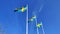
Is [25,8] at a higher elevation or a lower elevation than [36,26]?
lower

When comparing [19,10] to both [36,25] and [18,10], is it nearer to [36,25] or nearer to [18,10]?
[18,10]

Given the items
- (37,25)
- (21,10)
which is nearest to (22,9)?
(21,10)

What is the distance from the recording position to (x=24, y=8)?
79.4ft

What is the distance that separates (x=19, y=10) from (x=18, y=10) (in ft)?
0.38

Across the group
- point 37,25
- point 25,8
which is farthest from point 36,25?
point 25,8

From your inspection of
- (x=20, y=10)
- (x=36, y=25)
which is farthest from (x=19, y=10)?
(x=36, y=25)

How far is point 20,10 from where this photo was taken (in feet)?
76.0

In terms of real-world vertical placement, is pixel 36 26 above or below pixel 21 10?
above

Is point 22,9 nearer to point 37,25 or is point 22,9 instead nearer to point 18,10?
point 18,10

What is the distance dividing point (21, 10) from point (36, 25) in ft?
35.9

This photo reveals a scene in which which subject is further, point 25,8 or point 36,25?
point 36,25

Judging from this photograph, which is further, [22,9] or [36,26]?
[36,26]

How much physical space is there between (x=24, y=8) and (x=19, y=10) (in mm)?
1185

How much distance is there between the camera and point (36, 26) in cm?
3397
